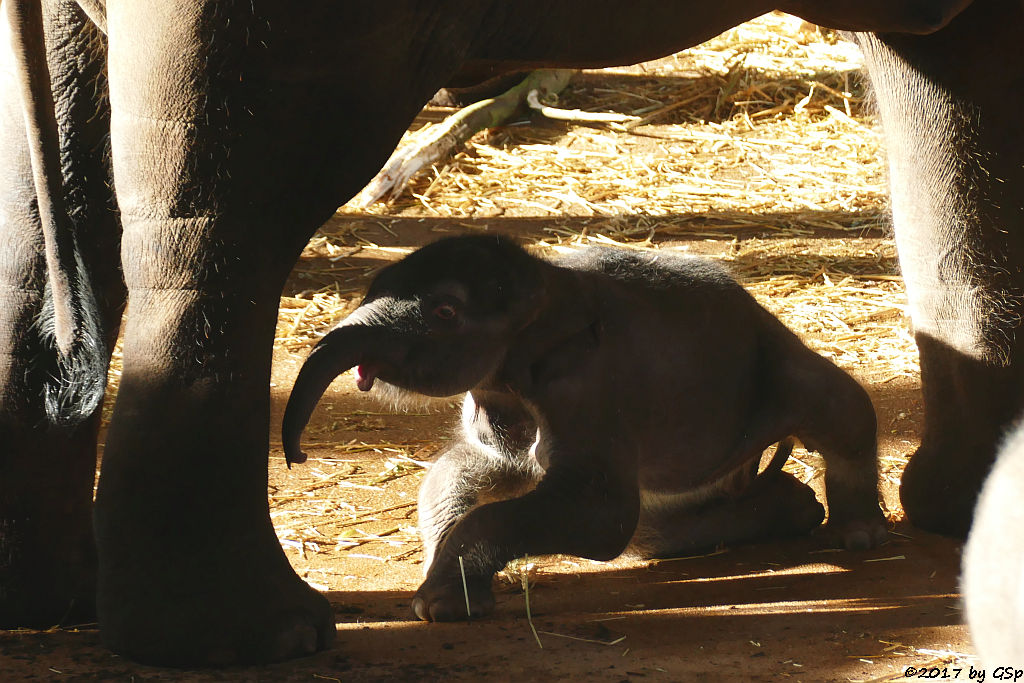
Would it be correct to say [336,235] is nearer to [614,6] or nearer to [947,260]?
[947,260]

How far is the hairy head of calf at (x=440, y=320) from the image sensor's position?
2.52 m

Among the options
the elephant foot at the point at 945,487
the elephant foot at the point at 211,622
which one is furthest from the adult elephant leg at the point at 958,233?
the elephant foot at the point at 211,622

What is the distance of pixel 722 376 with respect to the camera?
9.85ft

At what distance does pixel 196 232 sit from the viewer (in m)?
2.14

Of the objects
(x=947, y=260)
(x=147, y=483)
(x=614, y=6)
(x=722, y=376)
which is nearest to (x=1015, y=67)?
(x=947, y=260)

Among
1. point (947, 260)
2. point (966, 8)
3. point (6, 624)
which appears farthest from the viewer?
point (947, 260)

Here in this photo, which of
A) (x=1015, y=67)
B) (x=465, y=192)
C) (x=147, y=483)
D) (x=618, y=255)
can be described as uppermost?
(x=465, y=192)

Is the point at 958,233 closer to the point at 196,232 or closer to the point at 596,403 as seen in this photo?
the point at 596,403

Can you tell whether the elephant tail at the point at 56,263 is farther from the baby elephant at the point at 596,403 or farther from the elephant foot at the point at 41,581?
the baby elephant at the point at 596,403

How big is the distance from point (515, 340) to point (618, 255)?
0.41 m

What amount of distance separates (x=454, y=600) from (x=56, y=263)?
939 millimetres

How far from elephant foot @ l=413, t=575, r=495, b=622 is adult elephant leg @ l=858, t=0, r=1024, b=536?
1.15m

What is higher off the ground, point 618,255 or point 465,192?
point 465,192

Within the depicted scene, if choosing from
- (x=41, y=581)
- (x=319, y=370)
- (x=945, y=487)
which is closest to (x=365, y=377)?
(x=319, y=370)
